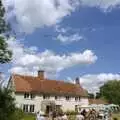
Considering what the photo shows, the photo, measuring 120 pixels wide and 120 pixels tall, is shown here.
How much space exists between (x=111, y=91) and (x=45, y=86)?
43874mm

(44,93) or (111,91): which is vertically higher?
(111,91)

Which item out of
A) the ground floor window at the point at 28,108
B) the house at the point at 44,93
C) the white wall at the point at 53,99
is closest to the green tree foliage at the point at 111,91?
the house at the point at 44,93

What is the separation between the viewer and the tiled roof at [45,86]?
293 feet

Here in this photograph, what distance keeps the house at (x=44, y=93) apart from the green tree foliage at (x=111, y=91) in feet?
88.6

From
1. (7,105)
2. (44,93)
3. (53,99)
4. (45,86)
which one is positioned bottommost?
(7,105)

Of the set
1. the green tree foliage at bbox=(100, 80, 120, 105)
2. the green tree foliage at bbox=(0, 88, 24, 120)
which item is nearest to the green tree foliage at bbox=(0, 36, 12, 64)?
Answer: the green tree foliage at bbox=(0, 88, 24, 120)

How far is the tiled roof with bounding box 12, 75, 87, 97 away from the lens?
89.2 meters

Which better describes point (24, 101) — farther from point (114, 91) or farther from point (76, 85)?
point (114, 91)

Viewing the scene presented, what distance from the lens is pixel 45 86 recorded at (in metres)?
93.9

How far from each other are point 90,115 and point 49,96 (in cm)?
5027

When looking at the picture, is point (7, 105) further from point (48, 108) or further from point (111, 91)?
point (111, 91)

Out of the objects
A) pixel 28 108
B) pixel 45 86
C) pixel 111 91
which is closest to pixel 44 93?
pixel 45 86

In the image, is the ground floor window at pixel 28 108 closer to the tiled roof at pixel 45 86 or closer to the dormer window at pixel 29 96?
the dormer window at pixel 29 96

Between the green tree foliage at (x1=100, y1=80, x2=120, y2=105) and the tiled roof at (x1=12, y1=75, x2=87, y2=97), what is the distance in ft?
88.6
